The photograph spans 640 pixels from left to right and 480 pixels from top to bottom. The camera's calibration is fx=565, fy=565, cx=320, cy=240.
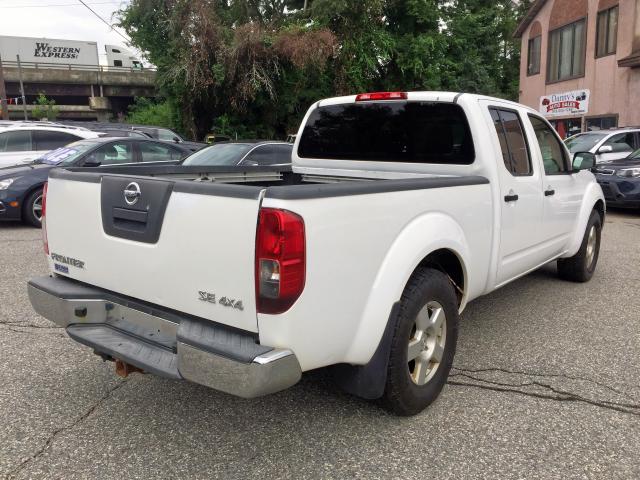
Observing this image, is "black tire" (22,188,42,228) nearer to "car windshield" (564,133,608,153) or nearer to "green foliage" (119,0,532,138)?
"car windshield" (564,133,608,153)

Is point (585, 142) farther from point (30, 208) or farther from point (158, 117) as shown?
point (158, 117)

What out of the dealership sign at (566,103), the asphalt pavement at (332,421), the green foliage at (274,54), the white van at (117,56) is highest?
the white van at (117,56)

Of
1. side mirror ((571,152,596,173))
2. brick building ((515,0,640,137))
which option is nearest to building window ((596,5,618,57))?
brick building ((515,0,640,137))

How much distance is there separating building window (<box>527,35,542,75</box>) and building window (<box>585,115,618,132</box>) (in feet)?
15.2

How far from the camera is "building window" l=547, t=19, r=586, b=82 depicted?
74.9 ft

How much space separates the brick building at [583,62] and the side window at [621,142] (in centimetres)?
761

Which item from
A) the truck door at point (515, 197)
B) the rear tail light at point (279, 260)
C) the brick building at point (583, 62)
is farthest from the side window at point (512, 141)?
the brick building at point (583, 62)

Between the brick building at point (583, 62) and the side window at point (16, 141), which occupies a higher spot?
the brick building at point (583, 62)

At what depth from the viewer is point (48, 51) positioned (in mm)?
49156

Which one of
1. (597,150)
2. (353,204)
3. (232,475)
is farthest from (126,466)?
(597,150)

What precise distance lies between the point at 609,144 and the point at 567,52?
42.6 ft

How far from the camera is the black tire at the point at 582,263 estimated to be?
5766 mm

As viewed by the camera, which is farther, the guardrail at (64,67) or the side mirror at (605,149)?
the guardrail at (64,67)

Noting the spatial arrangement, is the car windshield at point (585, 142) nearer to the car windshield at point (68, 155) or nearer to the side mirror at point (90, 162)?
the side mirror at point (90, 162)
